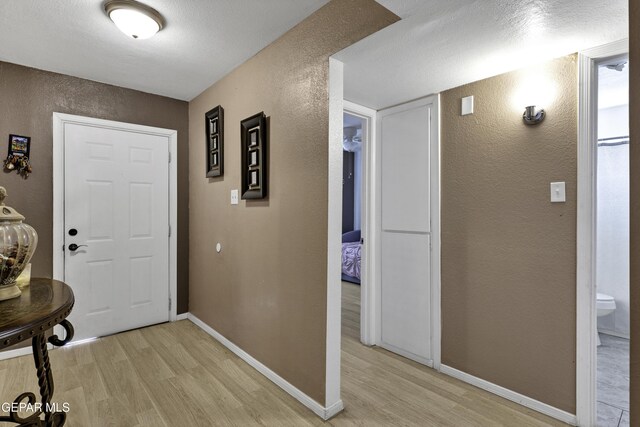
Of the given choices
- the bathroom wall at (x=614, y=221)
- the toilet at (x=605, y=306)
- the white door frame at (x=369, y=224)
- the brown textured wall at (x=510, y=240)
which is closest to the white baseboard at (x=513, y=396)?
the brown textured wall at (x=510, y=240)

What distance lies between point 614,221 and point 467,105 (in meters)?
2.32

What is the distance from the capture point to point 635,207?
98 cm

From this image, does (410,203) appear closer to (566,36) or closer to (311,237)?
(311,237)

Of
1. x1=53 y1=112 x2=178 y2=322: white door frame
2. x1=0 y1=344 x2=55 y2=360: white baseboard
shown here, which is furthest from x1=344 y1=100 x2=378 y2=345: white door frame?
x1=0 y1=344 x2=55 y2=360: white baseboard

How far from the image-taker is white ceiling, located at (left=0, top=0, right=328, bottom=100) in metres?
1.92

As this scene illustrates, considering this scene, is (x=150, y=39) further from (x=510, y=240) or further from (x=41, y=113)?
(x=510, y=240)

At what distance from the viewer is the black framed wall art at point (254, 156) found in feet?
7.93

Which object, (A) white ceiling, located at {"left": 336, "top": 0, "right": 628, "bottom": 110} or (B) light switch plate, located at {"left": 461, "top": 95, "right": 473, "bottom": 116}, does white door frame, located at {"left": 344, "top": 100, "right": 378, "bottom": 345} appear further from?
(B) light switch plate, located at {"left": 461, "top": 95, "right": 473, "bottom": 116}

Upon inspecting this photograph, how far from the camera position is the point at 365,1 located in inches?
68.1

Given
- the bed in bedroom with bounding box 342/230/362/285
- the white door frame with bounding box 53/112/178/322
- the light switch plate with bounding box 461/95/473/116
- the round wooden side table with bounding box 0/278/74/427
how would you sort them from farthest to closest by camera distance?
the bed in bedroom with bounding box 342/230/362/285
the white door frame with bounding box 53/112/178/322
the light switch plate with bounding box 461/95/473/116
the round wooden side table with bounding box 0/278/74/427

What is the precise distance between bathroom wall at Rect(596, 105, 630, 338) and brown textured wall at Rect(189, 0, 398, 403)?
300cm

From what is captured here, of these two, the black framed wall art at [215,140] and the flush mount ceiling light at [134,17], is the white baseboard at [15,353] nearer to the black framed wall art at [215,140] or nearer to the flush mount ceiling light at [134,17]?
the black framed wall art at [215,140]

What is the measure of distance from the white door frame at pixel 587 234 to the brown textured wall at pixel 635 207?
0.95 m

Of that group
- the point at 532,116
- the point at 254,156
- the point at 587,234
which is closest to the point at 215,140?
the point at 254,156
